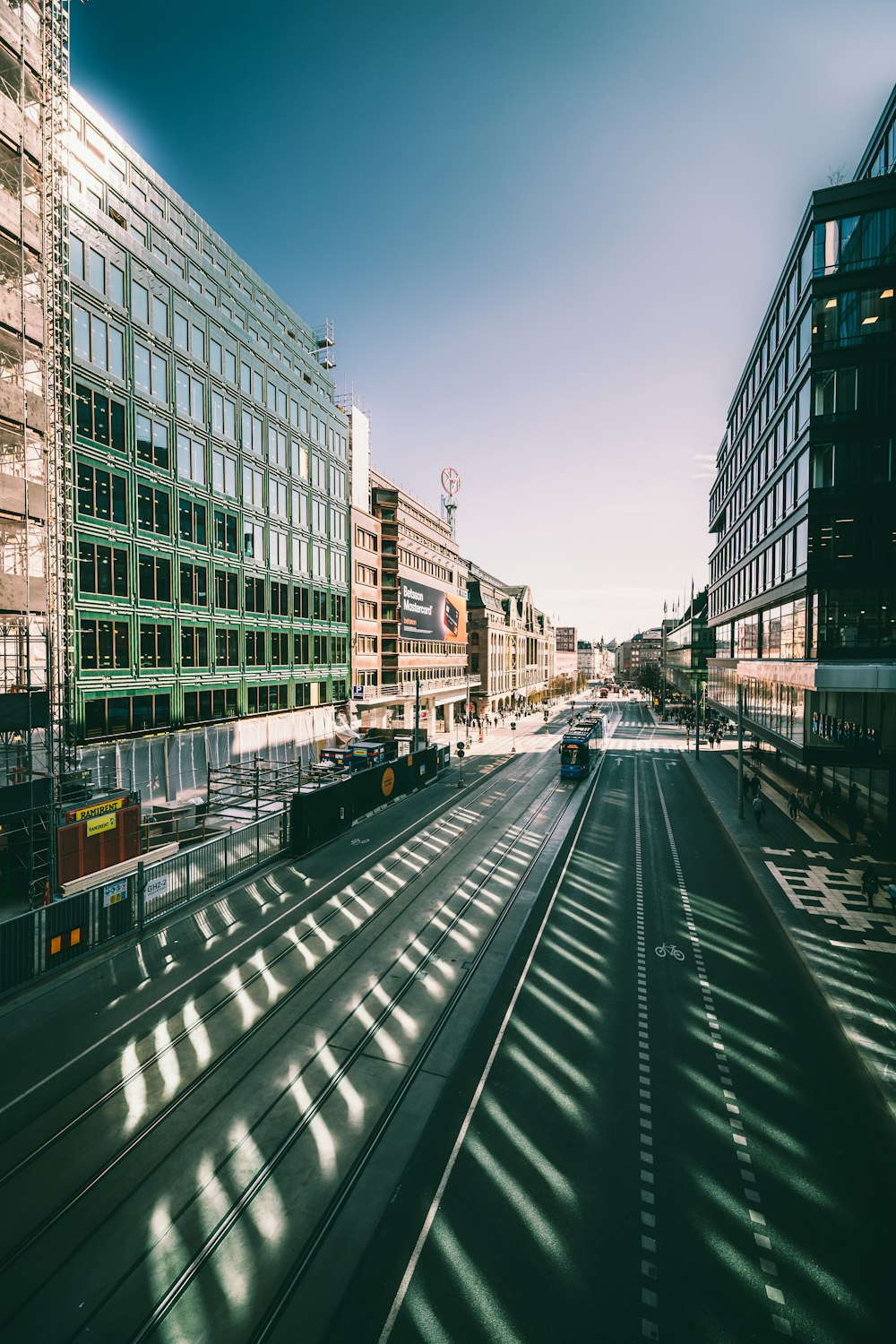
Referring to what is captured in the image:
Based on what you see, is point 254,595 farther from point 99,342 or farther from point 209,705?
point 99,342

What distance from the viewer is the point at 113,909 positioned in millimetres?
16828

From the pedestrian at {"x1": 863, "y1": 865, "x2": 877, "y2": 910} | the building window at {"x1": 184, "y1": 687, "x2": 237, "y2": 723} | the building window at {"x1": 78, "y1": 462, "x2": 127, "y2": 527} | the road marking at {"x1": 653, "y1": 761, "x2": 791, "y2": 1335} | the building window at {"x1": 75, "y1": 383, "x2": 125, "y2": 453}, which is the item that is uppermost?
the building window at {"x1": 75, "y1": 383, "x2": 125, "y2": 453}

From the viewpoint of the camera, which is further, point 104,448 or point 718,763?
point 718,763

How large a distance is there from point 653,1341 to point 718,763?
5034 cm

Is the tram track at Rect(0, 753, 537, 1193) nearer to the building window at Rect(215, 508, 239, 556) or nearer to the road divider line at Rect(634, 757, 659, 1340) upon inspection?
the road divider line at Rect(634, 757, 659, 1340)

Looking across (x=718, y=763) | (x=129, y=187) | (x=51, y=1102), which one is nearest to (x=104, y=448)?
(x=129, y=187)

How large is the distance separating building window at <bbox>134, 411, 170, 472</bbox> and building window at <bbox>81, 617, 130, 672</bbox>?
28.8 feet

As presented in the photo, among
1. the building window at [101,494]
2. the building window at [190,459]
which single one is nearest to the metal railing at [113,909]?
the building window at [101,494]

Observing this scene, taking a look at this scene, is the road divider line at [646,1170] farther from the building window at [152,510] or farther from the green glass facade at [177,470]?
the building window at [152,510]

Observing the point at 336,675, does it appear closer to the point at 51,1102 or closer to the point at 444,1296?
the point at 51,1102

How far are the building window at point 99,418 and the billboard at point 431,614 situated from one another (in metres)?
35.6

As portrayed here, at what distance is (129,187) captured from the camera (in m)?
29.6

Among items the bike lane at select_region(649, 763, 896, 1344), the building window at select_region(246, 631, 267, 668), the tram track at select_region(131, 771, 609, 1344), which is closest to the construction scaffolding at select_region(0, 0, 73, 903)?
the building window at select_region(246, 631, 267, 668)

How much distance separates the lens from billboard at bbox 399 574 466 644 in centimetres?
6362
